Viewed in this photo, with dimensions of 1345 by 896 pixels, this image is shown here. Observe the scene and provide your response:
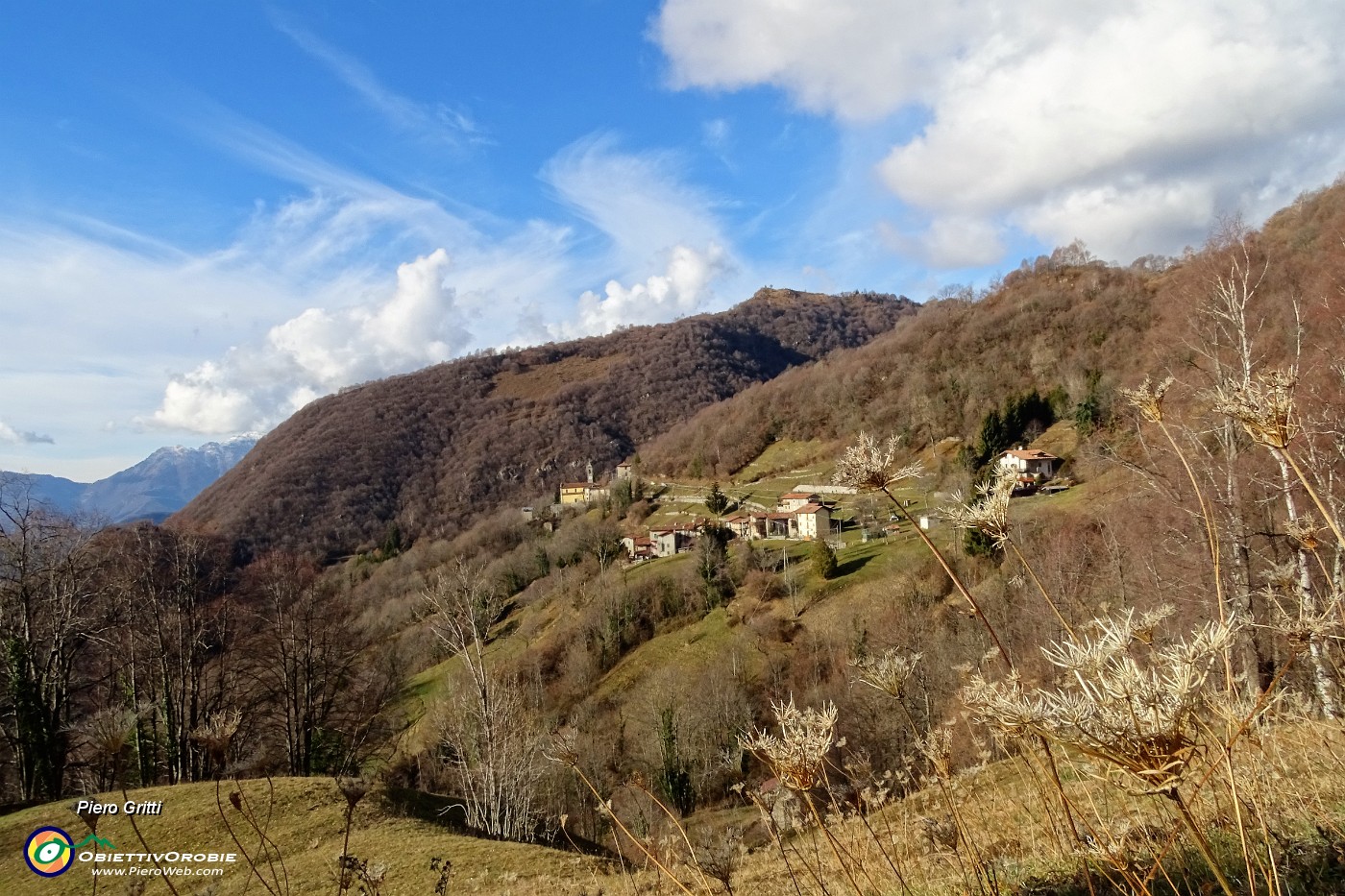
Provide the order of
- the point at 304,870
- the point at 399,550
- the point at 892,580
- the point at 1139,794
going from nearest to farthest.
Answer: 1. the point at 1139,794
2. the point at 304,870
3. the point at 892,580
4. the point at 399,550

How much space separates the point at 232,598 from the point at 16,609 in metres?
9.25

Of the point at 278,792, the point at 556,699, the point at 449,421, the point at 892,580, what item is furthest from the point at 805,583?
the point at 449,421

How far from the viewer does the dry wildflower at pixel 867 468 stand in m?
2.37

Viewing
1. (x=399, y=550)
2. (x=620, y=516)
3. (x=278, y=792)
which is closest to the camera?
(x=278, y=792)

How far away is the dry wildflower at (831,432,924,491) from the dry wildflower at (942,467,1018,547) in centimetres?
22

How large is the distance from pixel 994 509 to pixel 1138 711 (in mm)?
1135

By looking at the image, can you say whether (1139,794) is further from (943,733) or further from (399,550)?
(399,550)

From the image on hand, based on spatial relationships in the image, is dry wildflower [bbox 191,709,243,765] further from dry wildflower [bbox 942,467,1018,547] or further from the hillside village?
the hillside village

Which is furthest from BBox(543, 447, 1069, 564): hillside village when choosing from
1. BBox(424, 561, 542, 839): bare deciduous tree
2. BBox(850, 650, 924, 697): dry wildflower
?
BBox(850, 650, 924, 697): dry wildflower

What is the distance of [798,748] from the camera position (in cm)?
209

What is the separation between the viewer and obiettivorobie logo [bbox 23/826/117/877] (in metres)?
11.7

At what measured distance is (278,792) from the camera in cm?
1466

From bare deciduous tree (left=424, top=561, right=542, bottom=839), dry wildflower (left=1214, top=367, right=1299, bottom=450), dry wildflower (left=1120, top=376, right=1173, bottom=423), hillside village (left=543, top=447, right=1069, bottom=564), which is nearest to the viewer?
dry wildflower (left=1214, top=367, right=1299, bottom=450)

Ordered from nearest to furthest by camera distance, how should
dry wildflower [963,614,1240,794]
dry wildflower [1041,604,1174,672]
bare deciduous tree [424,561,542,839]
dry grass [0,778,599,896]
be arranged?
dry wildflower [963,614,1240,794] < dry wildflower [1041,604,1174,672] < dry grass [0,778,599,896] < bare deciduous tree [424,561,542,839]
